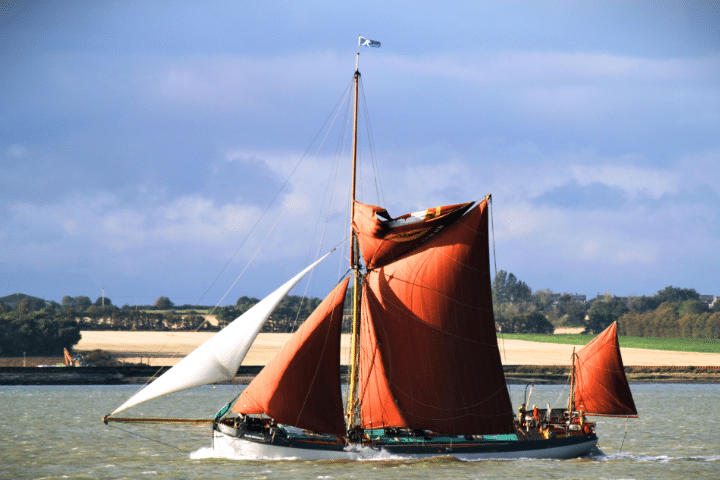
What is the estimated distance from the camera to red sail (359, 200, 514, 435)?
41750 mm

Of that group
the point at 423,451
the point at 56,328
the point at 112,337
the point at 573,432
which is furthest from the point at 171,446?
the point at 112,337

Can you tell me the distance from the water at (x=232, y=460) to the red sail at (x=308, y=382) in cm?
209

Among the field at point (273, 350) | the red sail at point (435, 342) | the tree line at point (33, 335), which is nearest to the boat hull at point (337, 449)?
the red sail at point (435, 342)

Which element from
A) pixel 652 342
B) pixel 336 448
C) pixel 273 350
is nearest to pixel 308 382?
pixel 336 448

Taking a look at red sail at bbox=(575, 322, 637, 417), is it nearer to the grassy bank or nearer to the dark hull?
the dark hull

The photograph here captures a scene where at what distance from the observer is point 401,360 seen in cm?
4194

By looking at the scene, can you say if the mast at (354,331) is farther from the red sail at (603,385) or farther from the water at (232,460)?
the red sail at (603,385)

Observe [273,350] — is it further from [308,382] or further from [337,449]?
[308,382]

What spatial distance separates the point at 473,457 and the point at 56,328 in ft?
336

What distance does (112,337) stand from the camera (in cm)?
16338

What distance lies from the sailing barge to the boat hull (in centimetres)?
5

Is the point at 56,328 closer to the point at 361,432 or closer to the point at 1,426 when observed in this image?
the point at 1,426

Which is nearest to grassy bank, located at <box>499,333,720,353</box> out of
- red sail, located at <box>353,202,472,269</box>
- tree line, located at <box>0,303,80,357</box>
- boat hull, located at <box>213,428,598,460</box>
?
tree line, located at <box>0,303,80,357</box>

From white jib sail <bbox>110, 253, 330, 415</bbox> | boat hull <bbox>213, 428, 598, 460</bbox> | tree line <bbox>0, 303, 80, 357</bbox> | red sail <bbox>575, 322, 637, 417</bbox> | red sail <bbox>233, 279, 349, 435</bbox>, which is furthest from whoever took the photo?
tree line <bbox>0, 303, 80, 357</bbox>
